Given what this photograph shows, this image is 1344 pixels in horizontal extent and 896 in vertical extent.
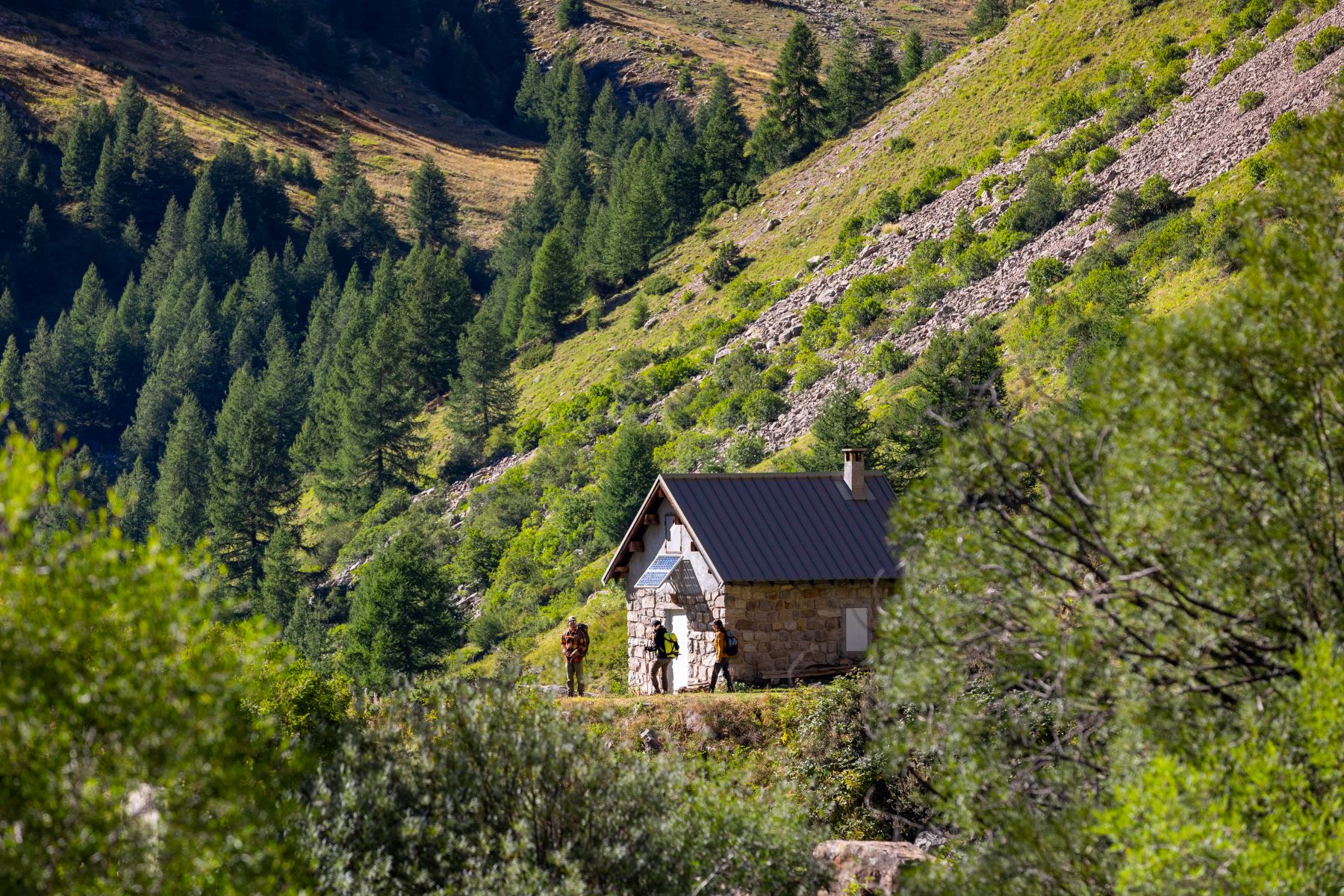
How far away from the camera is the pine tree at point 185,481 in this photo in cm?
7300

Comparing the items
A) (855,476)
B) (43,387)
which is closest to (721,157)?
(43,387)

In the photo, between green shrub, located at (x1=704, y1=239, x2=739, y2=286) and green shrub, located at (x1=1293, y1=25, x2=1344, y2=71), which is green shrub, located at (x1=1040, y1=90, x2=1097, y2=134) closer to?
green shrub, located at (x1=1293, y1=25, x2=1344, y2=71)

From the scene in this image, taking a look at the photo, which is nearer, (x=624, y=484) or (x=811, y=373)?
(x=624, y=484)

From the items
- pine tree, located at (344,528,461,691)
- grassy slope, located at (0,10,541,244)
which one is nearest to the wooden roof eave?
pine tree, located at (344,528,461,691)

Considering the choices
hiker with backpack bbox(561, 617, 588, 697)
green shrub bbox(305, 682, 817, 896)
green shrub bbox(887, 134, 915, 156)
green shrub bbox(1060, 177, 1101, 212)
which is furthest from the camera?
green shrub bbox(887, 134, 915, 156)

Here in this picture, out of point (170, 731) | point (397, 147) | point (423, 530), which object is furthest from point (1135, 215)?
point (397, 147)

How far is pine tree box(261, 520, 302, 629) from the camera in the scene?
61.4m

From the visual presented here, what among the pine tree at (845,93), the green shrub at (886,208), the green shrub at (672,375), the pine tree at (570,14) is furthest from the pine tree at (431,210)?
the green shrub at (886,208)

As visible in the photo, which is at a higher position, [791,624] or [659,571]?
[659,571]

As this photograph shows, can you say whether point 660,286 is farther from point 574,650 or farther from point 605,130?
point 605,130

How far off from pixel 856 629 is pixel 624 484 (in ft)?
77.2

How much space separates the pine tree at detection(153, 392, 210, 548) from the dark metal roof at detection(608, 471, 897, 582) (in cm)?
4950

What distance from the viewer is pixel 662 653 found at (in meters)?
26.1

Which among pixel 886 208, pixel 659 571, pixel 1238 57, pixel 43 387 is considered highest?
pixel 1238 57
